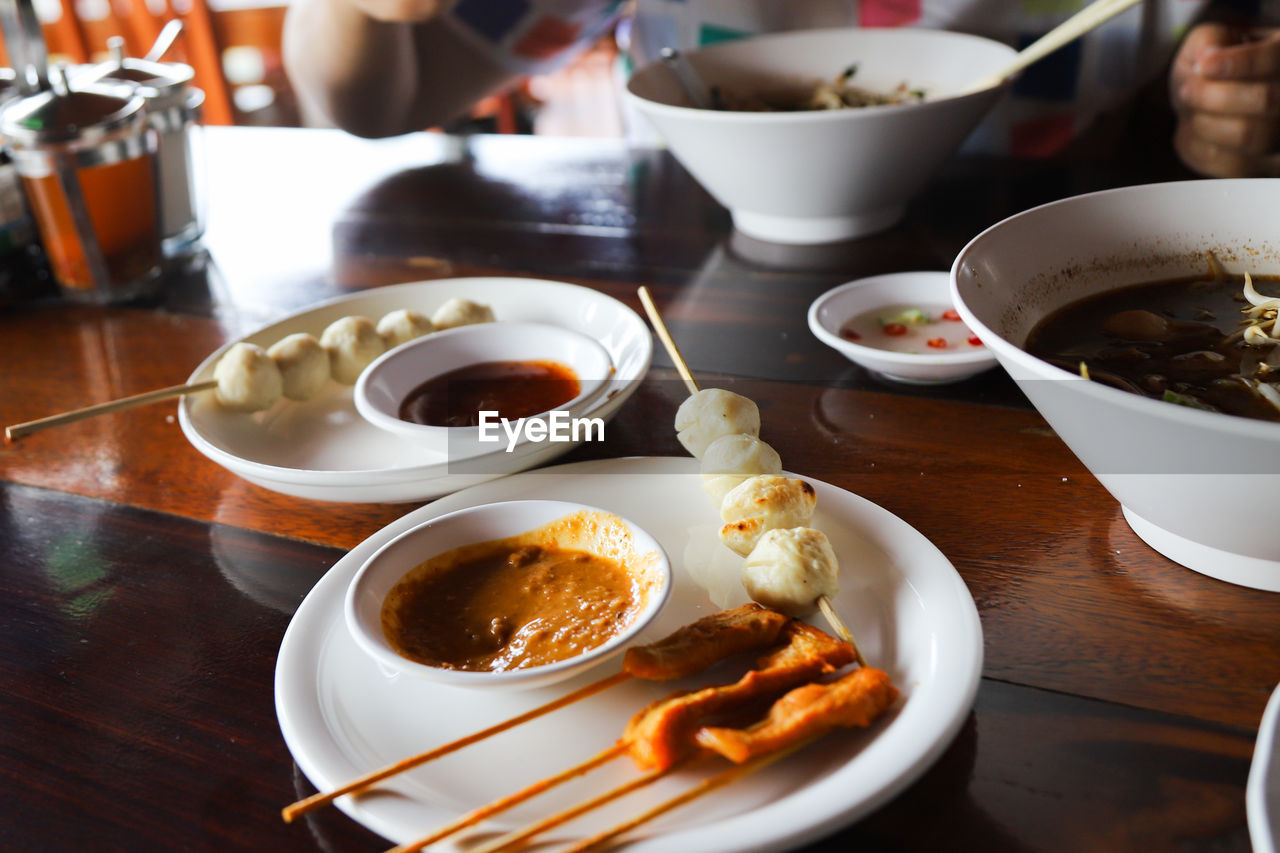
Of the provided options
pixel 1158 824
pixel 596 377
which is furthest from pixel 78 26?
pixel 1158 824

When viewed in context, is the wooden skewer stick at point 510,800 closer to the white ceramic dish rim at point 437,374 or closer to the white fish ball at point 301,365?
the white ceramic dish rim at point 437,374

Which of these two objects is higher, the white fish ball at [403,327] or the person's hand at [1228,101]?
the person's hand at [1228,101]

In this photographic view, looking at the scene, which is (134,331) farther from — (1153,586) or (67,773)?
(1153,586)

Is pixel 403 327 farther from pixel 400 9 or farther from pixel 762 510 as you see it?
pixel 400 9

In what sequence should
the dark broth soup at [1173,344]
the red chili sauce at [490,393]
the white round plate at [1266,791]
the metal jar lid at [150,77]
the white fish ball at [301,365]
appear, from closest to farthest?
the white round plate at [1266,791], the dark broth soup at [1173,344], the red chili sauce at [490,393], the white fish ball at [301,365], the metal jar lid at [150,77]

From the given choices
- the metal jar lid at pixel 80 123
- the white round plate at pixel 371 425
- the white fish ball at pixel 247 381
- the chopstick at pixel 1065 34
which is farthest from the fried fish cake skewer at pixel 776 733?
the metal jar lid at pixel 80 123

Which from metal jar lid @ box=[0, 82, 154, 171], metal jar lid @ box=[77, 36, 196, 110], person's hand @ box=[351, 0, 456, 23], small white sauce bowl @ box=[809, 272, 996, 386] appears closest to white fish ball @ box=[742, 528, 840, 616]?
small white sauce bowl @ box=[809, 272, 996, 386]
